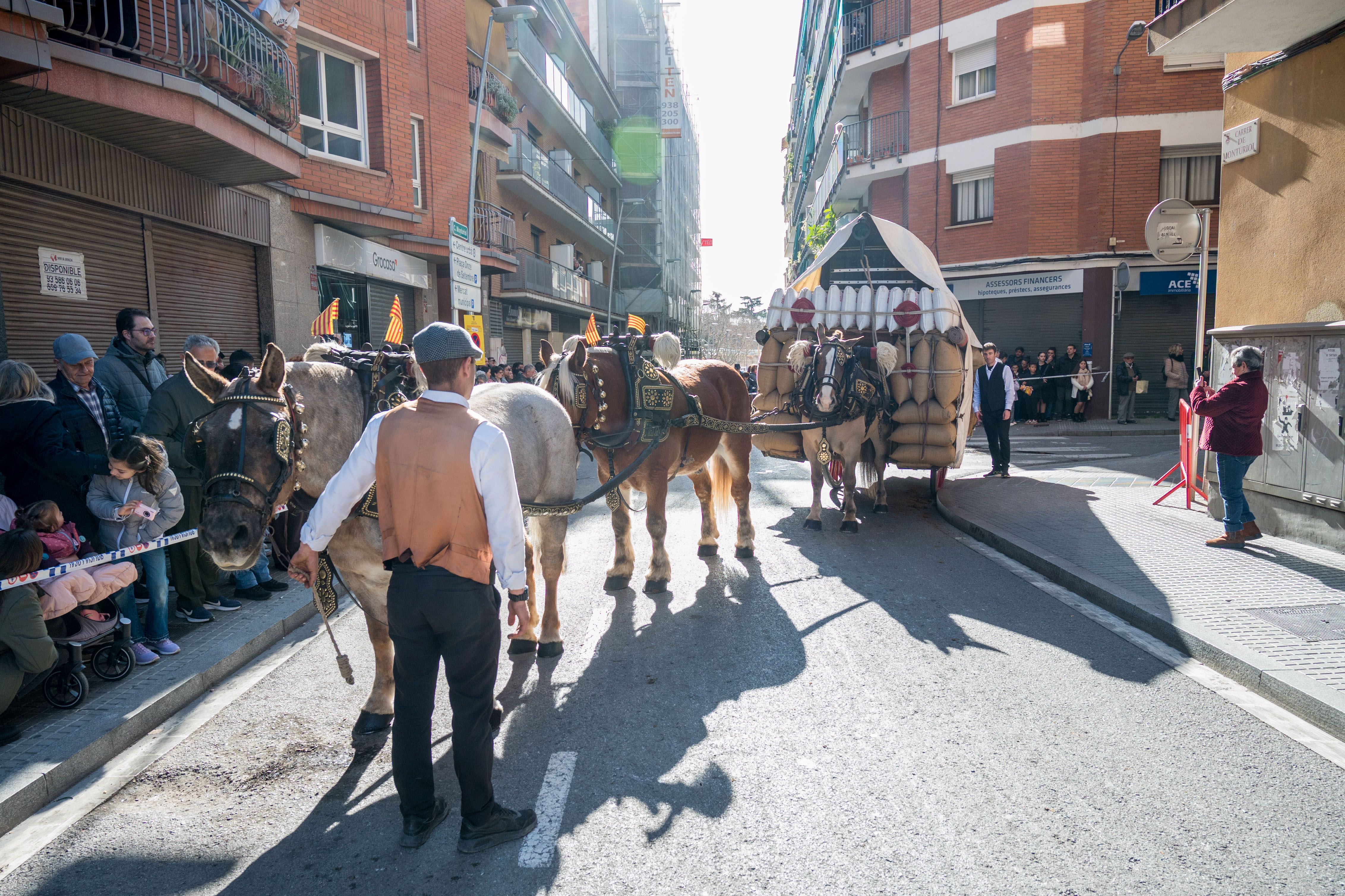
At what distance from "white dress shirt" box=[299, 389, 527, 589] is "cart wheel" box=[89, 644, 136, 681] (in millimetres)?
2422

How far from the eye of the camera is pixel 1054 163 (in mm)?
20641

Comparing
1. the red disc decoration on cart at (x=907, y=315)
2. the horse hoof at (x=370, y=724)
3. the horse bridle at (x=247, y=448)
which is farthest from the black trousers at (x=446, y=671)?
the red disc decoration on cart at (x=907, y=315)

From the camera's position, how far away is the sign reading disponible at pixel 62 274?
7.71 meters

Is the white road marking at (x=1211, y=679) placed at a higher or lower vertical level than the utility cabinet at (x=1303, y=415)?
lower

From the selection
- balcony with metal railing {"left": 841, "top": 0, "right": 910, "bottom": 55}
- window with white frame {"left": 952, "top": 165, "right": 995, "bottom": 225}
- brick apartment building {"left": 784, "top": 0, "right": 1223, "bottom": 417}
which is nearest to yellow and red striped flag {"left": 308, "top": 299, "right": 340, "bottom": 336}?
brick apartment building {"left": 784, "top": 0, "right": 1223, "bottom": 417}

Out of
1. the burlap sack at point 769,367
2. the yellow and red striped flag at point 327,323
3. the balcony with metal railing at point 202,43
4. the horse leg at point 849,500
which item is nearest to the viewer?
the yellow and red striped flag at point 327,323

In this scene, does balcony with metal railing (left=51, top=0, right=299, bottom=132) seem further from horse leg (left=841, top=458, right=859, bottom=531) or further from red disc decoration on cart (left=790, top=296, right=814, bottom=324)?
horse leg (left=841, top=458, right=859, bottom=531)

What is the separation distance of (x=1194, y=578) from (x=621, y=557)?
4.35 m

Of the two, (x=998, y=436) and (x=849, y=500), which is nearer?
(x=849, y=500)

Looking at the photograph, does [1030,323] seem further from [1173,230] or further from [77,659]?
[77,659]

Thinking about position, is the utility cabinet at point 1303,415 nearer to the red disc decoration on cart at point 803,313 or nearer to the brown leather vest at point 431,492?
the red disc decoration on cart at point 803,313

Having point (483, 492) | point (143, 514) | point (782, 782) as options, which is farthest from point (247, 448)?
point (782, 782)

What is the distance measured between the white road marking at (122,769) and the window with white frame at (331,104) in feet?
37.1

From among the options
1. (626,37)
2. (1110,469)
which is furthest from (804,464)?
(626,37)
